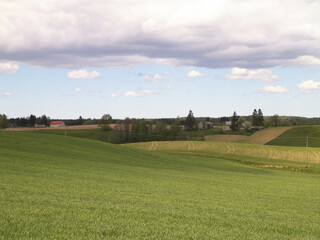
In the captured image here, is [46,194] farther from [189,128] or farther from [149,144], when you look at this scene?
[189,128]

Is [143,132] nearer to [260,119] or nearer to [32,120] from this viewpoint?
[32,120]

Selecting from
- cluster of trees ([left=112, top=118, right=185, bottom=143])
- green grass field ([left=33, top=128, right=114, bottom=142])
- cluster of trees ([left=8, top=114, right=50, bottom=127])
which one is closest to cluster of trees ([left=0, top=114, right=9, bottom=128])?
cluster of trees ([left=8, top=114, right=50, bottom=127])

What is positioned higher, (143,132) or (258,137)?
(143,132)

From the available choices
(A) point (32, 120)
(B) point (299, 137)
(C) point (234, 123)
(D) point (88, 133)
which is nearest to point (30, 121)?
(A) point (32, 120)

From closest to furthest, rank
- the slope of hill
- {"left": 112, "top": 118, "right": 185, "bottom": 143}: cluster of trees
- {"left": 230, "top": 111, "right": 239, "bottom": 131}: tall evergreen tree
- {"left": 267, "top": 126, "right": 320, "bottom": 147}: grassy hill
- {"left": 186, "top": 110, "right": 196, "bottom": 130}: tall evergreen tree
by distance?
1. {"left": 267, "top": 126, "right": 320, "bottom": 147}: grassy hill
2. the slope of hill
3. {"left": 112, "top": 118, "right": 185, "bottom": 143}: cluster of trees
4. {"left": 230, "top": 111, "right": 239, "bottom": 131}: tall evergreen tree
5. {"left": 186, "top": 110, "right": 196, "bottom": 130}: tall evergreen tree

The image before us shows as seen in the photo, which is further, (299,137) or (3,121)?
(3,121)

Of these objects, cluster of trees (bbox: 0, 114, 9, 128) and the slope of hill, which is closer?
the slope of hill

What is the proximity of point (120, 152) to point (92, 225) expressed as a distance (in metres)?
44.4

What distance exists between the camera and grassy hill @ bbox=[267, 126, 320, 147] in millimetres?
101569

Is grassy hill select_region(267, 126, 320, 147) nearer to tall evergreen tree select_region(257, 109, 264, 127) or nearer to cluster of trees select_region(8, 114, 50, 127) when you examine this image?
tall evergreen tree select_region(257, 109, 264, 127)

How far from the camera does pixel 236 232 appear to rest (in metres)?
8.67

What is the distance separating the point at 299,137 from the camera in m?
107

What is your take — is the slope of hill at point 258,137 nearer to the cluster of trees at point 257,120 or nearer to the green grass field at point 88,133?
the green grass field at point 88,133

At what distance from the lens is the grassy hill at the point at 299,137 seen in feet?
333
